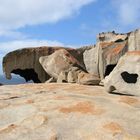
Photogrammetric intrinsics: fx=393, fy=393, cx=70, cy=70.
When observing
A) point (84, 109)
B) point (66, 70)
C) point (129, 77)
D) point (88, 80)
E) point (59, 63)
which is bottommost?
point (84, 109)

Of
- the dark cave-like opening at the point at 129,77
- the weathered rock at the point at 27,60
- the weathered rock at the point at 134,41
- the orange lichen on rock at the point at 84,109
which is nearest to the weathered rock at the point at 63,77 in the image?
the weathered rock at the point at 134,41

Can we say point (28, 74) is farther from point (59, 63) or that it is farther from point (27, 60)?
point (59, 63)

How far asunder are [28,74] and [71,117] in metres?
14.5

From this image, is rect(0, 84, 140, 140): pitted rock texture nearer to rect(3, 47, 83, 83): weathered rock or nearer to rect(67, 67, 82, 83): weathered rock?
rect(67, 67, 82, 83): weathered rock

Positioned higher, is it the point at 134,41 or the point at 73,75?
the point at 134,41

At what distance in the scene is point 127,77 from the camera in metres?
6.92

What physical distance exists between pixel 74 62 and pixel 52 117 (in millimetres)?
6461

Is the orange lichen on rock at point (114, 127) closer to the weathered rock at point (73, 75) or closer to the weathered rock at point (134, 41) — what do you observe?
the weathered rock at point (73, 75)

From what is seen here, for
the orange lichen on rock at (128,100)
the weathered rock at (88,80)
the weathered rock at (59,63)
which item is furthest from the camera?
the weathered rock at (59,63)

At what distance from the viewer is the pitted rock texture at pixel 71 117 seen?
4.95 meters

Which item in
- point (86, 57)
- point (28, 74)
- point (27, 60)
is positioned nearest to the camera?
point (86, 57)

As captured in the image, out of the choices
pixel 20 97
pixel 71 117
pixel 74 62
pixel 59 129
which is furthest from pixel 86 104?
pixel 74 62

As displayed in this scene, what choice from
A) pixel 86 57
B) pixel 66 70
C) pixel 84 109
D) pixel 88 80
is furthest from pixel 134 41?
pixel 84 109

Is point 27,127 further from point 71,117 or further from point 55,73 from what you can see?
point 55,73
